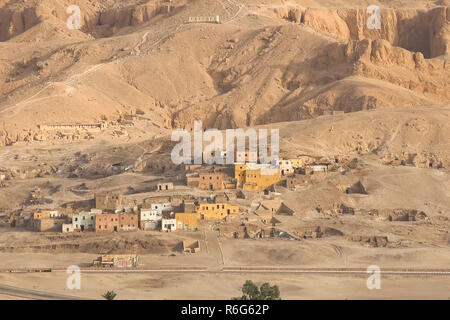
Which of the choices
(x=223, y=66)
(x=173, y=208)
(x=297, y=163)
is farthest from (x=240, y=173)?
(x=223, y=66)

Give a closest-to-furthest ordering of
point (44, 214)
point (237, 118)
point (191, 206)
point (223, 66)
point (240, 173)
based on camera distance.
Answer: point (191, 206), point (44, 214), point (240, 173), point (237, 118), point (223, 66)

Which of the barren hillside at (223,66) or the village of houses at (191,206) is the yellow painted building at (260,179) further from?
the barren hillside at (223,66)

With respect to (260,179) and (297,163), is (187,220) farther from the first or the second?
(297,163)

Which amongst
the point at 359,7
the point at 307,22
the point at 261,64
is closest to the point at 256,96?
the point at 261,64

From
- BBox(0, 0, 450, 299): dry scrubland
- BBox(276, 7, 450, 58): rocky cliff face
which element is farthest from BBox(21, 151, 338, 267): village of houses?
BBox(276, 7, 450, 58): rocky cliff face

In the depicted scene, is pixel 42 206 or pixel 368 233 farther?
pixel 42 206

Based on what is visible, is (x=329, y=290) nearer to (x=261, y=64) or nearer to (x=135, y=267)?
(x=135, y=267)
